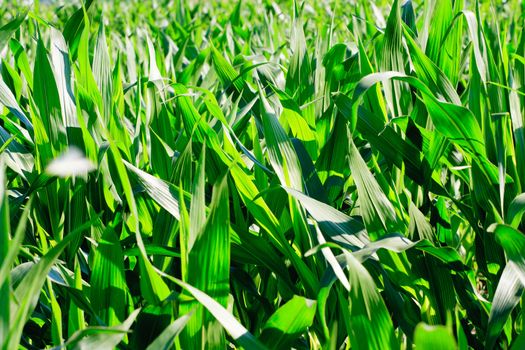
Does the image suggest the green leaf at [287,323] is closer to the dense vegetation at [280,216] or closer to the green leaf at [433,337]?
the dense vegetation at [280,216]

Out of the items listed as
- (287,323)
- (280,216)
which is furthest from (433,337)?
(280,216)

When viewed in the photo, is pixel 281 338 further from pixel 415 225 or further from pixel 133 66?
pixel 133 66

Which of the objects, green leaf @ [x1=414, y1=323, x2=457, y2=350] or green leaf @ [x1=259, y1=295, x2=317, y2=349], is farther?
green leaf @ [x1=259, y1=295, x2=317, y2=349]

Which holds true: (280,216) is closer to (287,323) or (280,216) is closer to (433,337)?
(287,323)

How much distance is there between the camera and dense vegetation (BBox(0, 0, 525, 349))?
0.60 meters

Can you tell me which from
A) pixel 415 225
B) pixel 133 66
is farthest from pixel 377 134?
pixel 133 66

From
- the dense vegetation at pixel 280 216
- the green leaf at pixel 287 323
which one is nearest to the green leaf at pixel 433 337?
the dense vegetation at pixel 280 216

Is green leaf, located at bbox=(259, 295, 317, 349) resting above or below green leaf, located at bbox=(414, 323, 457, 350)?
below

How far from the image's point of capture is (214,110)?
3.03 feet

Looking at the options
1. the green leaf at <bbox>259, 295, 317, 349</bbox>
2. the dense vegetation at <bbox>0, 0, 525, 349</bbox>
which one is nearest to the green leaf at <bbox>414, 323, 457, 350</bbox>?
the dense vegetation at <bbox>0, 0, 525, 349</bbox>

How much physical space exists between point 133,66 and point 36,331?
0.93m

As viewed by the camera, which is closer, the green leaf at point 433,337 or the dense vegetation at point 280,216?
the green leaf at point 433,337

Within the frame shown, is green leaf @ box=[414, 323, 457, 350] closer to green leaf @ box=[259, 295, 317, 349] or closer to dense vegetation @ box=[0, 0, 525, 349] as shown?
dense vegetation @ box=[0, 0, 525, 349]

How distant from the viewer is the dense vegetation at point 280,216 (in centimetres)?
60
